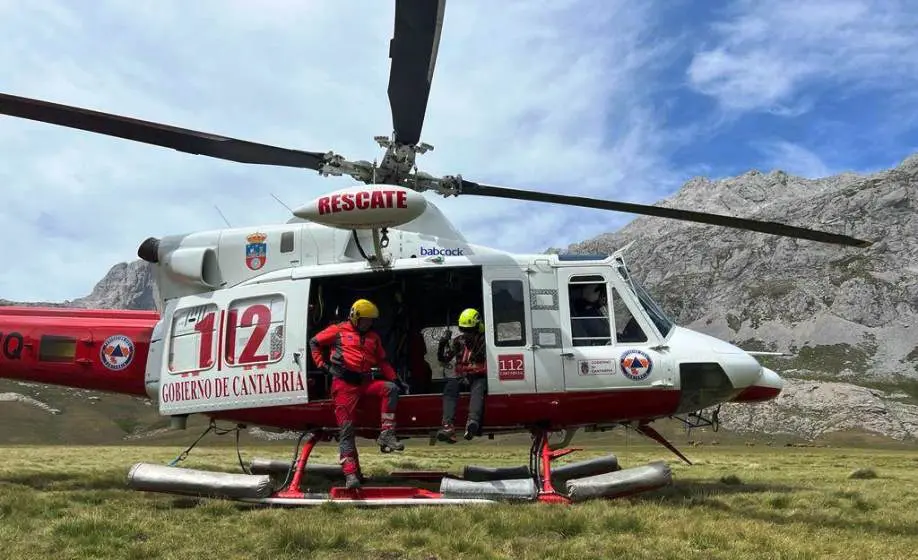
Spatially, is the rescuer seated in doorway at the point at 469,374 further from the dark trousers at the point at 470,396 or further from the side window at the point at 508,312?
the side window at the point at 508,312

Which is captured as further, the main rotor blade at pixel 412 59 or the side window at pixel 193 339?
the side window at pixel 193 339

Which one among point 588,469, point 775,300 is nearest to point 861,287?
point 775,300

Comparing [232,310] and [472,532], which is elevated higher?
[232,310]

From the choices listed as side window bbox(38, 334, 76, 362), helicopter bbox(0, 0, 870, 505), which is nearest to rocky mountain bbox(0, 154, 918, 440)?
helicopter bbox(0, 0, 870, 505)

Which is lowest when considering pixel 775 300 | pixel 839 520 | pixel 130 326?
pixel 839 520

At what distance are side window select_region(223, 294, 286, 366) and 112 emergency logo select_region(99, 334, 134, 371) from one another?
237 cm

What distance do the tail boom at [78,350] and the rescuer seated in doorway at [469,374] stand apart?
562 centimetres

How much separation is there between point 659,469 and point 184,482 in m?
6.55

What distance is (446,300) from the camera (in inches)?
468

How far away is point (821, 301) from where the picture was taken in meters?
142

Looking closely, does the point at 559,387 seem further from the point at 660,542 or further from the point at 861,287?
the point at 861,287

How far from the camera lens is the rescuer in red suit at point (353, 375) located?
9.39 metres

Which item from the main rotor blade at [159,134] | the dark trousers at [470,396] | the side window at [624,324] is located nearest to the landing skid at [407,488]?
the dark trousers at [470,396]

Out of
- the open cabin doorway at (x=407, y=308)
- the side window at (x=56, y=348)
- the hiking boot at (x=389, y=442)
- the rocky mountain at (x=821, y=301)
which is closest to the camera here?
the hiking boot at (x=389, y=442)
